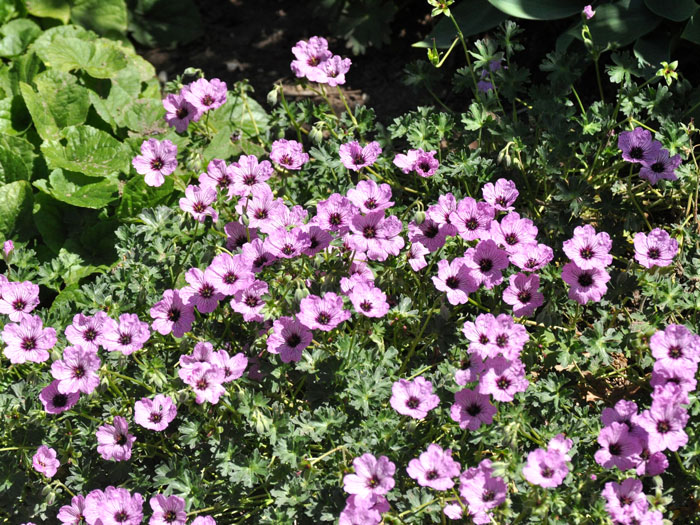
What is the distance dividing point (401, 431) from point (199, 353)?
2.03 ft

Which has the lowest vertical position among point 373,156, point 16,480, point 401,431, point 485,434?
point 16,480

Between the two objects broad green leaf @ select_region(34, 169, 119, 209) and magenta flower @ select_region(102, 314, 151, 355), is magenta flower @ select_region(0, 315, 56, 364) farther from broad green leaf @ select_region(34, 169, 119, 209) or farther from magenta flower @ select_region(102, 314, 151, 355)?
broad green leaf @ select_region(34, 169, 119, 209)

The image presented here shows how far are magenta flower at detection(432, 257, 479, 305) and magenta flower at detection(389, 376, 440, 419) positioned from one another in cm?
30

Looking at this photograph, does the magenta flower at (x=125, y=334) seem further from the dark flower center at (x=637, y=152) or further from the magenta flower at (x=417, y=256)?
the dark flower center at (x=637, y=152)

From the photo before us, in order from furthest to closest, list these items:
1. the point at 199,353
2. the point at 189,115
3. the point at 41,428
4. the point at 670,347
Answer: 1. the point at 189,115
2. the point at 41,428
3. the point at 199,353
4. the point at 670,347

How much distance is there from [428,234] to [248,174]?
2.10 ft

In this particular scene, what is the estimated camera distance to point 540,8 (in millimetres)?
3262

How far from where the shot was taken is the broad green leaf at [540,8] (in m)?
3.18

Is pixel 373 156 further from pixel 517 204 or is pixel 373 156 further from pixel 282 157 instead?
pixel 517 204

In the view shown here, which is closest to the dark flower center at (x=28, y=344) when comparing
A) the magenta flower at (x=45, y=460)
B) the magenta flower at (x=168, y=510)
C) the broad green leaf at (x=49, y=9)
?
the magenta flower at (x=45, y=460)

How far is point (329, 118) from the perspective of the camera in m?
2.96

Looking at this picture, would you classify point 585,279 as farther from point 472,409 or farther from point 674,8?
point 674,8

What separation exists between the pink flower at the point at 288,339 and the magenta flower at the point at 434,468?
1.48 ft

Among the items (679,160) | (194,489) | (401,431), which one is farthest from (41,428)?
(679,160)
